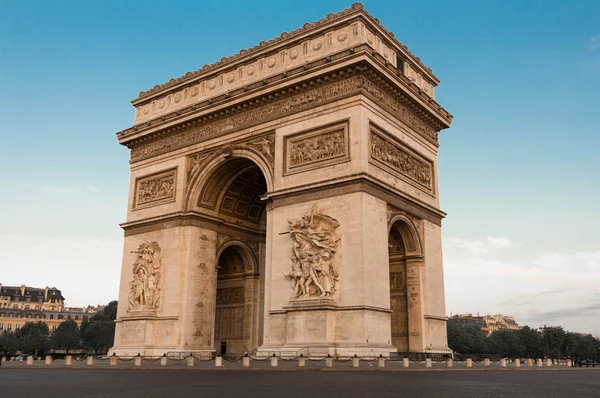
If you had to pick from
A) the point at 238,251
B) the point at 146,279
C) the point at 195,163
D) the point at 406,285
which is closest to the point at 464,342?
the point at 238,251

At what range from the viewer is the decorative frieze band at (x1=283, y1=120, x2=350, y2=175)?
2277 cm

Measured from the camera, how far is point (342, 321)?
20781 millimetres

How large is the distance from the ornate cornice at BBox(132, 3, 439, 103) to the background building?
72530mm

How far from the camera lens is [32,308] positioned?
99.1 meters

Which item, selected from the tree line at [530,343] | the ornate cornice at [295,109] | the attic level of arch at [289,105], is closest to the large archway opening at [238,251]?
the ornate cornice at [295,109]

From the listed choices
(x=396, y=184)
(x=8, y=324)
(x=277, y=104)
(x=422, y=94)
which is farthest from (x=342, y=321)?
(x=8, y=324)

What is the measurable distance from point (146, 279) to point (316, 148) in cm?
1085

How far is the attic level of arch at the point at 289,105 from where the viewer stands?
23.1 m

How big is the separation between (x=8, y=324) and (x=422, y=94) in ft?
286

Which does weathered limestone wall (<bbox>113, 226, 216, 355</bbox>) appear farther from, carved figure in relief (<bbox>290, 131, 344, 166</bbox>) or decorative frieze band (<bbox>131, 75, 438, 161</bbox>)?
carved figure in relief (<bbox>290, 131, 344, 166</bbox>)

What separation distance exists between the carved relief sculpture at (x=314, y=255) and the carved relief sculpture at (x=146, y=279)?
7.94m

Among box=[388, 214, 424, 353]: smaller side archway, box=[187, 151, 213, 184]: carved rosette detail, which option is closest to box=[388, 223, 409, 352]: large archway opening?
box=[388, 214, 424, 353]: smaller side archway

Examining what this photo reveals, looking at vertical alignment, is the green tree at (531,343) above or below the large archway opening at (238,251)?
below

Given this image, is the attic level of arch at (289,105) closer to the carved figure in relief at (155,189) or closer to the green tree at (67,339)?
the carved figure in relief at (155,189)
